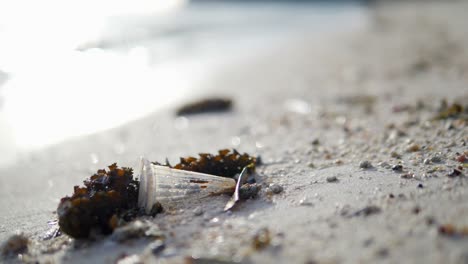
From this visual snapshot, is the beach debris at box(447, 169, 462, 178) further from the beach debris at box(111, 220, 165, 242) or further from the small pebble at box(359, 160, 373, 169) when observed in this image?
the beach debris at box(111, 220, 165, 242)

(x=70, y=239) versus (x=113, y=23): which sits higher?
(x=113, y=23)

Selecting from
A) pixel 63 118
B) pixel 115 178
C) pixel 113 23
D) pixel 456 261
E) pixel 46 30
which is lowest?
pixel 456 261

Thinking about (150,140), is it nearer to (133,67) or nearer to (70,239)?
(70,239)

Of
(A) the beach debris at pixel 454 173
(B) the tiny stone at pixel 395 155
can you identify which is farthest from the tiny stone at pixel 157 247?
(B) the tiny stone at pixel 395 155

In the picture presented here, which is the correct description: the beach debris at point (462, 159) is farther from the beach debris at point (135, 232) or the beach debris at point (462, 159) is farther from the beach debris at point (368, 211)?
the beach debris at point (135, 232)

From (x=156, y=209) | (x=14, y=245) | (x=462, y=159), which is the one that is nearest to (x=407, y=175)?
(x=462, y=159)

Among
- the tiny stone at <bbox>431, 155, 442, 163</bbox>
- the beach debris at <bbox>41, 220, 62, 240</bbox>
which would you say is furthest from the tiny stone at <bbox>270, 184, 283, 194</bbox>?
the beach debris at <bbox>41, 220, 62, 240</bbox>

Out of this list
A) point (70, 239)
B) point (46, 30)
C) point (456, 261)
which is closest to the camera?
point (456, 261)

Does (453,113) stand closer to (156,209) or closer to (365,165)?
(365,165)

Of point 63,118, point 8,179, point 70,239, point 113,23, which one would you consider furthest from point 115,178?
point 113,23
